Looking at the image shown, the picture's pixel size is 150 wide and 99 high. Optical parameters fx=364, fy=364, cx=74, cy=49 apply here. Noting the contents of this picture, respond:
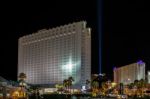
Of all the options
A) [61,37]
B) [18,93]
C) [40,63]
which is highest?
[61,37]

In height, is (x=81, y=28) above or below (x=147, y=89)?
above

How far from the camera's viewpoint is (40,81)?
168 m

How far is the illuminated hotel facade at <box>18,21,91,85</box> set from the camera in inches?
6004

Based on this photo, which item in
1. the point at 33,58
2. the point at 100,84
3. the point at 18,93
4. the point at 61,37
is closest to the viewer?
the point at 18,93

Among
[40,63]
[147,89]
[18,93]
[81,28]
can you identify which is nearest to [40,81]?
[40,63]

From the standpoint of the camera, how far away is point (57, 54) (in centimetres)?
16188

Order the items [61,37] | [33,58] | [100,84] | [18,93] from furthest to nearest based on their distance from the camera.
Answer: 1. [33,58]
2. [61,37]
3. [100,84]
4. [18,93]

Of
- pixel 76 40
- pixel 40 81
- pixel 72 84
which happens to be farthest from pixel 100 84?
pixel 40 81

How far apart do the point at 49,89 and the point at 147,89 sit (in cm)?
4214

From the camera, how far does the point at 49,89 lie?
15812 centimetres

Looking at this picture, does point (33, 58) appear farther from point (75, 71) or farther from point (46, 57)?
point (75, 71)

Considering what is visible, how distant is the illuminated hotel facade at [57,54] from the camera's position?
500 ft

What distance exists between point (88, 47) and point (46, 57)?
77.3 ft

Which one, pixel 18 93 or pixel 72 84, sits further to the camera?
pixel 72 84
